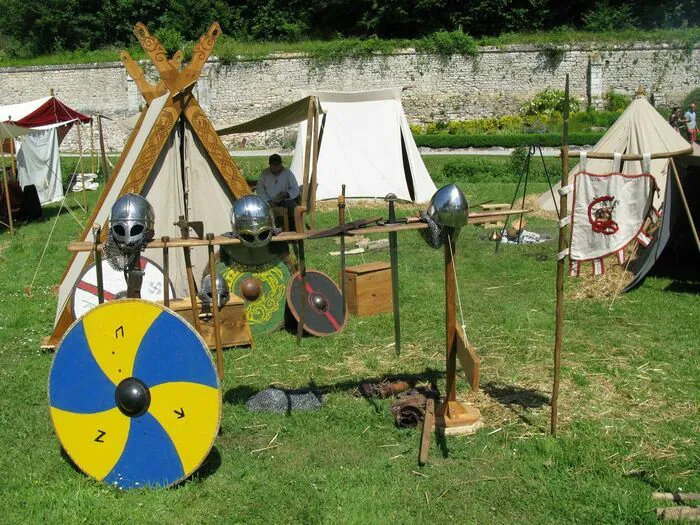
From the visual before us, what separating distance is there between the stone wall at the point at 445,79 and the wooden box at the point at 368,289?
72.0 feet

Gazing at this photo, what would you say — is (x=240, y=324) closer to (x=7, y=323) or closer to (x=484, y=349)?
(x=484, y=349)

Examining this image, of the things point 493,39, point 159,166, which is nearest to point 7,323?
point 159,166

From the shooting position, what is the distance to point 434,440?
484cm

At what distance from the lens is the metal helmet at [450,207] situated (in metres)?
4.57

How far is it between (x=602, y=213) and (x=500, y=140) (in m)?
18.8

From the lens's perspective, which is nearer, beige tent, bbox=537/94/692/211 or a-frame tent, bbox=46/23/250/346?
a-frame tent, bbox=46/23/250/346

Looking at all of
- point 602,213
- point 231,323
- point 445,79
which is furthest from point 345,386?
point 445,79

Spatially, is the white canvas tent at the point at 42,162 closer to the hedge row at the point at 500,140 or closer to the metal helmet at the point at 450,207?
the hedge row at the point at 500,140

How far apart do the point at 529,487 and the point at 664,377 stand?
2.21 meters

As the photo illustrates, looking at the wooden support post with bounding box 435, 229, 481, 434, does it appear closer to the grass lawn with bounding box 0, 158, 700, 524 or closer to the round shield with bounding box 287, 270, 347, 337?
the grass lawn with bounding box 0, 158, 700, 524

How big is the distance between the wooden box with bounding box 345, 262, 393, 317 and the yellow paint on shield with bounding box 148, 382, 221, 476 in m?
3.78

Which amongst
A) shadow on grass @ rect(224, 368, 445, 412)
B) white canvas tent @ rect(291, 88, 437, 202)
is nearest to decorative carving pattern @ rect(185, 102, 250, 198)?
shadow on grass @ rect(224, 368, 445, 412)

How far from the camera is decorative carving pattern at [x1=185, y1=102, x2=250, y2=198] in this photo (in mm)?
7543

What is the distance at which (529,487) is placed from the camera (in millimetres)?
4219
